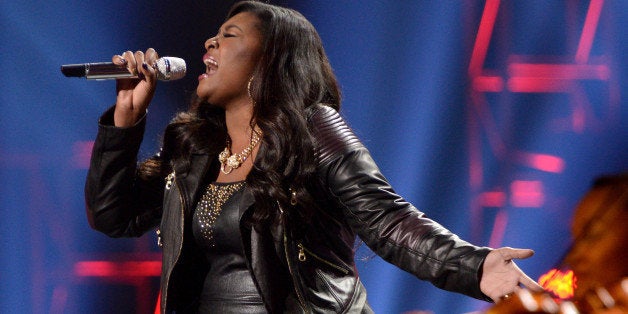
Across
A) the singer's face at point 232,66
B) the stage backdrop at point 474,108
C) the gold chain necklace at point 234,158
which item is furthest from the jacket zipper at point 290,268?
the stage backdrop at point 474,108

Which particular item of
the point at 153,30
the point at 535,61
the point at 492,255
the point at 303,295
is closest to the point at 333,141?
the point at 303,295

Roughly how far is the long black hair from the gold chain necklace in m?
0.03

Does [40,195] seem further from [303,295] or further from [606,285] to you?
[606,285]

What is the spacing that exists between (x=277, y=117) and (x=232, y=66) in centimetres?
20

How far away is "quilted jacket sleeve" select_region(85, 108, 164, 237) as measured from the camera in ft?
5.41

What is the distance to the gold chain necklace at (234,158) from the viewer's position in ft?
5.33

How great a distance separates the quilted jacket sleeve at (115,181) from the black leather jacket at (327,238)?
3 cm

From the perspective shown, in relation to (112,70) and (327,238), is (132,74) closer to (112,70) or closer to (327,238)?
(112,70)

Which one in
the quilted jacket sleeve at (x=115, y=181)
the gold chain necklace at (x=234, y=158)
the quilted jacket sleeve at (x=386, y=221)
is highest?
the quilted jacket sleeve at (x=386, y=221)

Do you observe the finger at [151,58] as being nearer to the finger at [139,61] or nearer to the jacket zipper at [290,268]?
the finger at [139,61]

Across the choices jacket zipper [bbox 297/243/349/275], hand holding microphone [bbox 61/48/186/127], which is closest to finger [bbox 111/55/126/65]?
hand holding microphone [bbox 61/48/186/127]

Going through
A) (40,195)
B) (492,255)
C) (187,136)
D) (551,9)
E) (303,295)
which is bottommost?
(40,195)

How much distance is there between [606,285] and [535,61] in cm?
232

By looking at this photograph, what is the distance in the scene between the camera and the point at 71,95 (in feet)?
7.19
